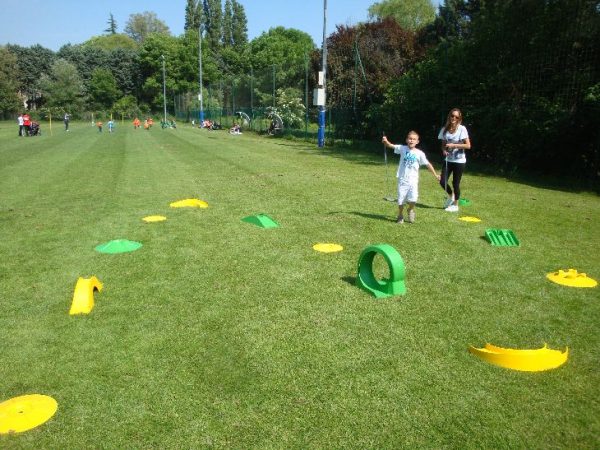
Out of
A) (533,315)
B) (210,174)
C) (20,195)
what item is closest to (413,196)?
(533,315)

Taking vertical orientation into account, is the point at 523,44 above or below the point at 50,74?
below

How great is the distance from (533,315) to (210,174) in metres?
10.6

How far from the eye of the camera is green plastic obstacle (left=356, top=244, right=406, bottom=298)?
4.68 m

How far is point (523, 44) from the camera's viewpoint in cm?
1402

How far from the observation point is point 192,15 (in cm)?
9850

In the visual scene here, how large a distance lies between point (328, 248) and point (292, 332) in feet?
7.98

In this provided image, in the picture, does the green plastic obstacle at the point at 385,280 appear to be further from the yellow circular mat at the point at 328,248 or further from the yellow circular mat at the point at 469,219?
the yellow circular mat at the point at 469,219

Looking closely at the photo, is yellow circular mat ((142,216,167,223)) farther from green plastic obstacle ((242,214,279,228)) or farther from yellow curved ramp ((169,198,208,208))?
green plastic obstacle ((242,214,279,228))

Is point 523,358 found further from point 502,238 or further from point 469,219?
point 469,219

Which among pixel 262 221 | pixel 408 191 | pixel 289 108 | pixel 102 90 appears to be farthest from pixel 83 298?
pixel 102 90

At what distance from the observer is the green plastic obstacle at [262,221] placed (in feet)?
24.9

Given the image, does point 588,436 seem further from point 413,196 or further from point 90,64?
point 90,64

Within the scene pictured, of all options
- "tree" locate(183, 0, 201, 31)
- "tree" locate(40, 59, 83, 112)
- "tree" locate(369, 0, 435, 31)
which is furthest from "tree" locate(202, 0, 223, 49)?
"tree" locate(369, 0, 435, 31)

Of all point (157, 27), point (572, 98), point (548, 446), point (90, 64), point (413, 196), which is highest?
point (157, 27)
